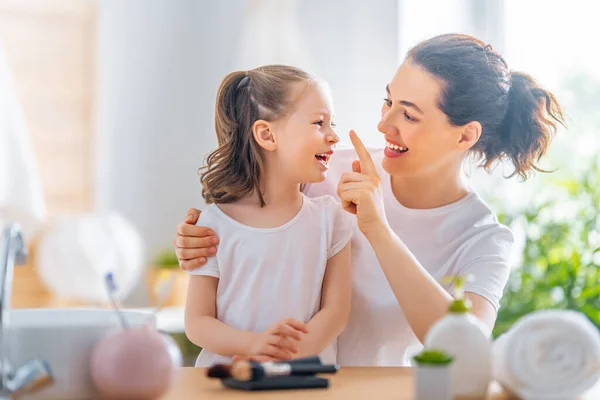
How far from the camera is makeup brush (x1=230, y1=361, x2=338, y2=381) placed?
108 cm

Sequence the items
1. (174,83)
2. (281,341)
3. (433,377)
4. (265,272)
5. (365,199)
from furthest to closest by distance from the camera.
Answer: (174,83), (265,272), (365,199), (281,341), (433,377)

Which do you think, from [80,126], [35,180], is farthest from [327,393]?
[80,126]

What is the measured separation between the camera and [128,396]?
38.4 inches

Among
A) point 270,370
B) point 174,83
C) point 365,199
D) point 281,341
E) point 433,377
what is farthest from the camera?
point 174,83

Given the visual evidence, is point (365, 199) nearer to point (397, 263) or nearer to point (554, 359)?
point (397, 263)

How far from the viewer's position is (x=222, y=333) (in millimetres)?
1492

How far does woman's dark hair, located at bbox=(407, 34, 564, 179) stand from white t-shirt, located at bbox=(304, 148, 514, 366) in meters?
0.15

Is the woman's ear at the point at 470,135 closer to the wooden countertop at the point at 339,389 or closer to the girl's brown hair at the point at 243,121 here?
the girl's brown hair at the point at 243,121

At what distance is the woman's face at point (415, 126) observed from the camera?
1.66 metres

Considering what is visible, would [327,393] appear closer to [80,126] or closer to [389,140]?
[389,140]

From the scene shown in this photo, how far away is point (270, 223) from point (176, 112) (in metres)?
2.40

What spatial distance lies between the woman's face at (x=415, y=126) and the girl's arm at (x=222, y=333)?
1.51 ft

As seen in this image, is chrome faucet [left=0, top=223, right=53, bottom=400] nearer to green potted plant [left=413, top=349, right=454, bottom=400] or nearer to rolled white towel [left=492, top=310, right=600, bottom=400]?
green potted plant [left=413, top=349, right=454, bottom=400]

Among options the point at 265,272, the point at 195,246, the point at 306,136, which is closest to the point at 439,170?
the point at 306,136
